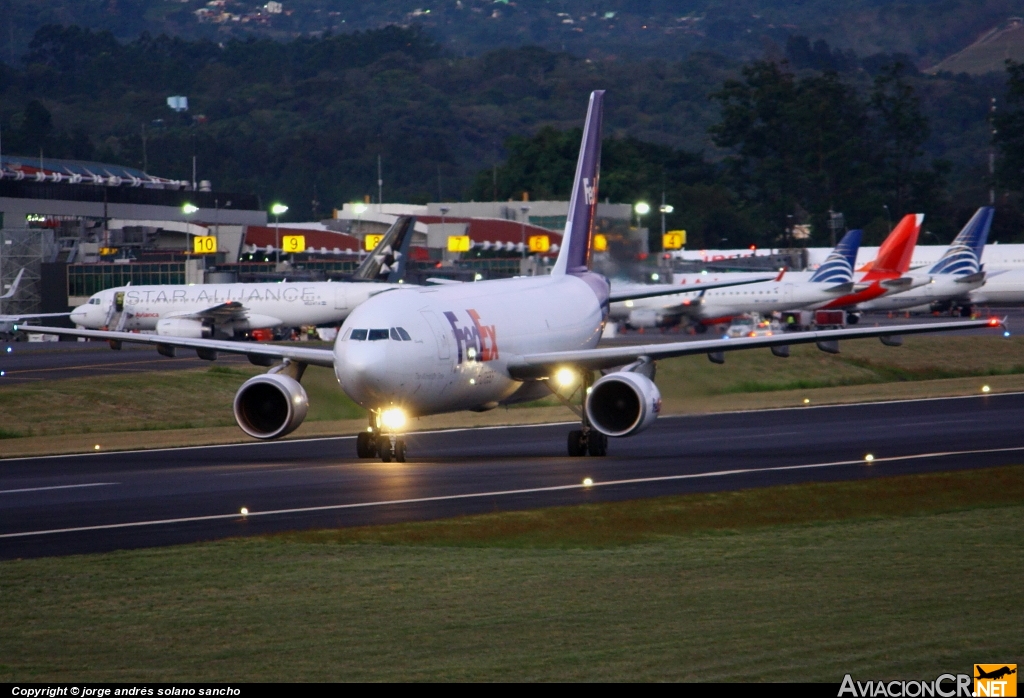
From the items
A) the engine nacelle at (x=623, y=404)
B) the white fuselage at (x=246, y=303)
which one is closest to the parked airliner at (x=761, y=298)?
the white fuselage at (x=246, y=303)

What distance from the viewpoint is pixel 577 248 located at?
43438mm

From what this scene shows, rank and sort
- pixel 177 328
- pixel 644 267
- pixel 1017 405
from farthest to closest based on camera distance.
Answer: pixel 177 328 < pixel 644 267 < pixel 1017 405

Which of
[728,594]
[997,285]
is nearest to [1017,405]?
[728,594]

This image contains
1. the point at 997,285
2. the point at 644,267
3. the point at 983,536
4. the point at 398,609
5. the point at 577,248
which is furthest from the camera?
the point at 997,285

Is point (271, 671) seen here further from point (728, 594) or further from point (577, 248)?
point (577, 248)

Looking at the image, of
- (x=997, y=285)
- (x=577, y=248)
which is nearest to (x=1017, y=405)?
(x=577, y=248)

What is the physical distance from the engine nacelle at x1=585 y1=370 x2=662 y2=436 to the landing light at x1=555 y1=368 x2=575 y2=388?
9.48 ft

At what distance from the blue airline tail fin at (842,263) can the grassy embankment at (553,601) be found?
75.5m

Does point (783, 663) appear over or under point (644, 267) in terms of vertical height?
under

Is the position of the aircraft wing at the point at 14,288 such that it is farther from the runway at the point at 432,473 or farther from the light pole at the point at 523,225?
the runway at the point at 432,473

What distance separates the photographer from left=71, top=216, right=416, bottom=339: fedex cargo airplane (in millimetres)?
88562

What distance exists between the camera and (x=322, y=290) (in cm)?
8881

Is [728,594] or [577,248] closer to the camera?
[728,594]

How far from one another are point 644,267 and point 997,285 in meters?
48.6
